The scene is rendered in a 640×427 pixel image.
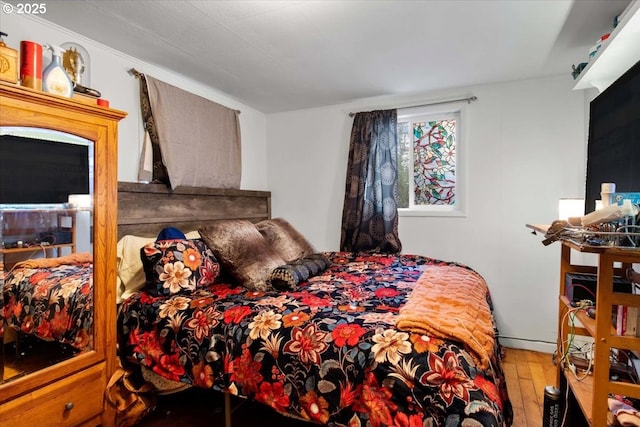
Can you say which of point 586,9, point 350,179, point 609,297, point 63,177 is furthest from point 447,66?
point 63,177

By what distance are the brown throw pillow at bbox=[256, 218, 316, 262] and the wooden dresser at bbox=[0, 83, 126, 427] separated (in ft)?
3.71

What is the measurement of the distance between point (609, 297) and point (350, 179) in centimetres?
238

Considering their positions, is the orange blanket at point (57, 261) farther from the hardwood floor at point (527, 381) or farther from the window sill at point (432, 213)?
the window sill at point (432, 213)

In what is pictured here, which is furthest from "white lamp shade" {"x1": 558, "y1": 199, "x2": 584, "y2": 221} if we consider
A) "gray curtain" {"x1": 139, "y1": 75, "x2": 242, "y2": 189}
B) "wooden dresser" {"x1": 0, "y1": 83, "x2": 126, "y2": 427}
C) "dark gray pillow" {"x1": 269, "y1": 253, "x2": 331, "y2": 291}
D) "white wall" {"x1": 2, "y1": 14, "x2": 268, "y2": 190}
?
"white wall" {"x1": 2, "y1": 14, "x2": 268, "y2": 190}

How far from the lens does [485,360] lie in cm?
115

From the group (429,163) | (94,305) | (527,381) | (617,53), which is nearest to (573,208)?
(617,53)

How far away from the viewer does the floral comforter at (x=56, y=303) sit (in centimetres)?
135

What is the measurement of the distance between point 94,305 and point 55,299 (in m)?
0.16

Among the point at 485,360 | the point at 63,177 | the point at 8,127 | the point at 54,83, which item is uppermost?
the point at 54,83

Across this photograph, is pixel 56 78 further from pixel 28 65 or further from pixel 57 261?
pixel 57 261

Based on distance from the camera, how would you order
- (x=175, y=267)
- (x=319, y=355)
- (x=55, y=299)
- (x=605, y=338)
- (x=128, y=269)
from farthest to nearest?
(x=128, y=269)
(x=175, y=267)
(x=55, y=299)
(x=319, y=355)
(x=605, y=338)

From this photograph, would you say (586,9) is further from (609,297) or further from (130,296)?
(130,296)

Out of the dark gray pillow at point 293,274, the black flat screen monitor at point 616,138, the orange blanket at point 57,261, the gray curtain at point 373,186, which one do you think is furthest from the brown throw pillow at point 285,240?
the black flat screen monitor at point 616,138

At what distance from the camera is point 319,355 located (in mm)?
1273
